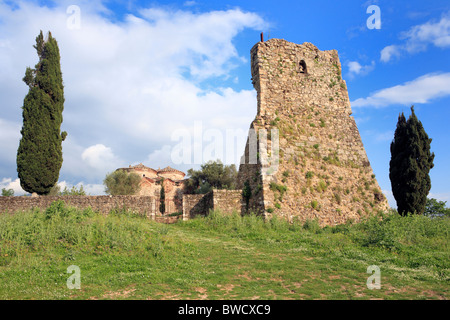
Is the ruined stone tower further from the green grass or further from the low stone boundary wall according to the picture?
the green grass

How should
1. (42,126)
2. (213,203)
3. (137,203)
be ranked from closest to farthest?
(213,203) < (137,203) < (42,126)

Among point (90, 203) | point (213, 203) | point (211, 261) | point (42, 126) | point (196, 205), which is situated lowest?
point (211, 261)

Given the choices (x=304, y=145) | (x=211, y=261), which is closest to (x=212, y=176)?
(x=304, y=145)

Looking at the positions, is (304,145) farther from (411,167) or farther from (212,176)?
(212,176)

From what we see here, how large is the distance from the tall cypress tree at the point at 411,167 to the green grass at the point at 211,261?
21.5 feet

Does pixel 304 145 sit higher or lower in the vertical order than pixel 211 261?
higher

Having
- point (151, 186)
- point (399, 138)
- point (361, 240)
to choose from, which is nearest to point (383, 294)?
point (361, 240)

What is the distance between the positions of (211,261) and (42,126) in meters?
15.3

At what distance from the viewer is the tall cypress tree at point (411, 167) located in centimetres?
1773

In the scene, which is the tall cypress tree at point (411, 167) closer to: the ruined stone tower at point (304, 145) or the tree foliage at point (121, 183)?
the ruined stone tower at point (304, 145)

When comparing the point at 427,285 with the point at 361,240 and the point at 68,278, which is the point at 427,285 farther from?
the point at 68,278

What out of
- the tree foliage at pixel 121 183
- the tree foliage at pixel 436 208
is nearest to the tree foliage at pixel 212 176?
the tree foliage at pixel 121 183

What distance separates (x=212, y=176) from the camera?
3791cm

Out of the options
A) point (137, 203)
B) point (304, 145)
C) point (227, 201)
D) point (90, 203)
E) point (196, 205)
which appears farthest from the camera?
point (304, 145)
